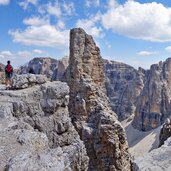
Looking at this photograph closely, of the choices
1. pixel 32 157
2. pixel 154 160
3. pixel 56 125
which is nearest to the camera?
pixel 32 157

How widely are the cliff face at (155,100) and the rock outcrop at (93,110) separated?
4432 cm

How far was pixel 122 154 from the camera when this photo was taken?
874 inches

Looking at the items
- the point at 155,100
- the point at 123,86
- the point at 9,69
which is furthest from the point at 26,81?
the point at 123,86

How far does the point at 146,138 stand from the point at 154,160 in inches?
1892

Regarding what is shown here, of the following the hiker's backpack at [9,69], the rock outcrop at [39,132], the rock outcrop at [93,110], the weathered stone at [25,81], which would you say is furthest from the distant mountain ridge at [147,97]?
the rock outcrop at [39,132]

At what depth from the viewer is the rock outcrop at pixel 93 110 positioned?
2189cm

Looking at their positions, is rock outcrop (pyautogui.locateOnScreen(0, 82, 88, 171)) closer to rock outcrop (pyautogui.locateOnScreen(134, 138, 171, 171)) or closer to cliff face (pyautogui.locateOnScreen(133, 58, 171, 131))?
rock outcrop (pyautogui.locateOnScreen(134, 138, 171, 171))

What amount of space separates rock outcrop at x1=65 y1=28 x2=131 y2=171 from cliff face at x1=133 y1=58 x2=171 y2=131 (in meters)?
44.3

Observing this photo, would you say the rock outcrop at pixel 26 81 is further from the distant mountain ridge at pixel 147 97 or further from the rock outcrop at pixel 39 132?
the distant mountain ridge at pixel 147 97

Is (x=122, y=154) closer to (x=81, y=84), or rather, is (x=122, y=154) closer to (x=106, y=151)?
(x=106, y=151)

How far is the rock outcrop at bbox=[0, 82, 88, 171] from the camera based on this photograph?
6464 millimetres

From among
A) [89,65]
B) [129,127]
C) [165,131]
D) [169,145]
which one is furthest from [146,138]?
[169,145]

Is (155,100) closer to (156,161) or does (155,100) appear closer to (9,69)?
(9,69)

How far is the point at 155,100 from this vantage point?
2761 inches
